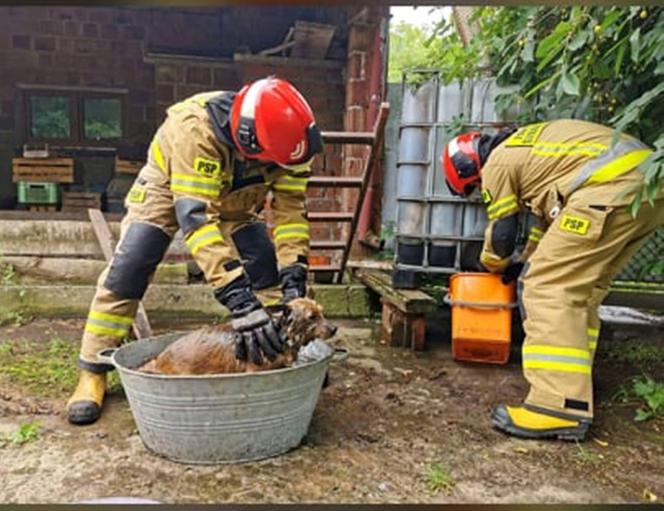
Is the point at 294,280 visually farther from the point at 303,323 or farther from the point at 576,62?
the point at 576,62

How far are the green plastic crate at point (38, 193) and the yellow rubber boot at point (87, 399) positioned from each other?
5.93 m

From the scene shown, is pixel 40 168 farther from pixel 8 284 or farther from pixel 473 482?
pixel 473 482

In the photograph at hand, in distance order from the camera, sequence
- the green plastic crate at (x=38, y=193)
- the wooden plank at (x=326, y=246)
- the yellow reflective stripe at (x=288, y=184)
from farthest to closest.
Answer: the green plastic crate at (x=38, y=193) < the wooden plank at (x=326, y=246) < the yellow reflective stripe at (x=288, y=184)

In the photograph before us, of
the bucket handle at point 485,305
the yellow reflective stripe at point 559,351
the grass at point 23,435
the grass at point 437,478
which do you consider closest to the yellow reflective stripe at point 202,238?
the grass at point 23,435

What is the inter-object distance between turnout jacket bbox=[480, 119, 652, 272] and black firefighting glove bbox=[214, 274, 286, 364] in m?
1.39

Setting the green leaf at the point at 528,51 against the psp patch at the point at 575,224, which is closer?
the psp patch at the point at 575,224

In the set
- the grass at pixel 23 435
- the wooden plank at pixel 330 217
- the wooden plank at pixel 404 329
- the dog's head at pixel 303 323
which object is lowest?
the grass at pixel 23 435

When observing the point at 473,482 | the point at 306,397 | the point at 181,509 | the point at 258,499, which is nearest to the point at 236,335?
the point at 306,397

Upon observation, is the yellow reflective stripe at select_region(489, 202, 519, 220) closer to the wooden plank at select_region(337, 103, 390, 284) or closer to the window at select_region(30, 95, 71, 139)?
the wooden plank at select_region(337, 103, 390, 284)

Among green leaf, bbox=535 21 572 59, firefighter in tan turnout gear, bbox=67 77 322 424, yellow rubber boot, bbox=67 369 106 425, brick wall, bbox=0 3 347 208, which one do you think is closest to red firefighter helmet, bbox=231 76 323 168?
firefighter in tan turnout gear, bbox=67 77 322 424

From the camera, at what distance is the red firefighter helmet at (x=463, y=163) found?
3.22m

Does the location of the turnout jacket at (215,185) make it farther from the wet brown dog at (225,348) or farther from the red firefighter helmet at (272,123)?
the wet brown dog at (225,348)

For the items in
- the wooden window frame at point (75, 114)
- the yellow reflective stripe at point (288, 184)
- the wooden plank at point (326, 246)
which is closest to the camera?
the yellow reflective stripe at point (288, 184)

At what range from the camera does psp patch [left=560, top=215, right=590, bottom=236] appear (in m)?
2.49
